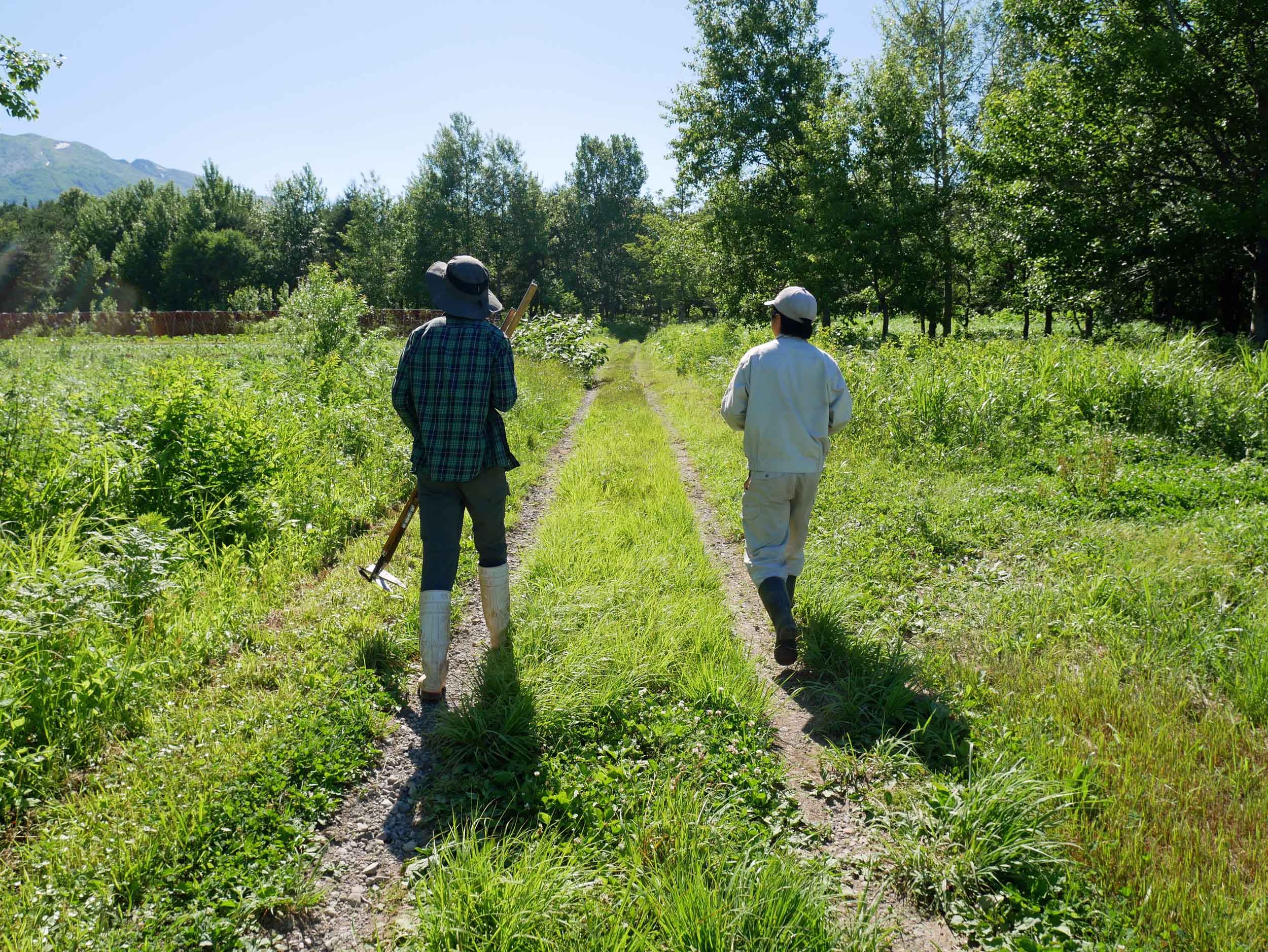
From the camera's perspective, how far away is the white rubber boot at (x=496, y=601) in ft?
14.2

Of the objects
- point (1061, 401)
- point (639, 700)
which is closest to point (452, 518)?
point (639, 700)

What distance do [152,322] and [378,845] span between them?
42.9m

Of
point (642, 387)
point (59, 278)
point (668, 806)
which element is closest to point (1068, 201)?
point (642, 387)

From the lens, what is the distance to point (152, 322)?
3694cm

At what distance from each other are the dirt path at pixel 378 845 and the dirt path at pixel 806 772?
1706mm

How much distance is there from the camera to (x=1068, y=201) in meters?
17.2

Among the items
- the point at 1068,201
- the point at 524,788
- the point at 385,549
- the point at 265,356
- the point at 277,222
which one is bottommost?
the point at 524,788

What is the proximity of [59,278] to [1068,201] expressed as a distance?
269ft

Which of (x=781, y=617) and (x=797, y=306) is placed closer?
(x=781, y=617)

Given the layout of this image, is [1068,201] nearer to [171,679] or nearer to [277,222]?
[171,679]

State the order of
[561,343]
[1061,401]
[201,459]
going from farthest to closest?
[561,343] → [1061,401] → [201,459]

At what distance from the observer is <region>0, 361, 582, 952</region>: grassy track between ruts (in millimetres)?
2430

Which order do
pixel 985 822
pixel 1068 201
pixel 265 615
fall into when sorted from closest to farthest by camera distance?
1. pixel 985 822
2. pixel 265 615
3. pixel 1068 201

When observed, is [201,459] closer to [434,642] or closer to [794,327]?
[434,642]
